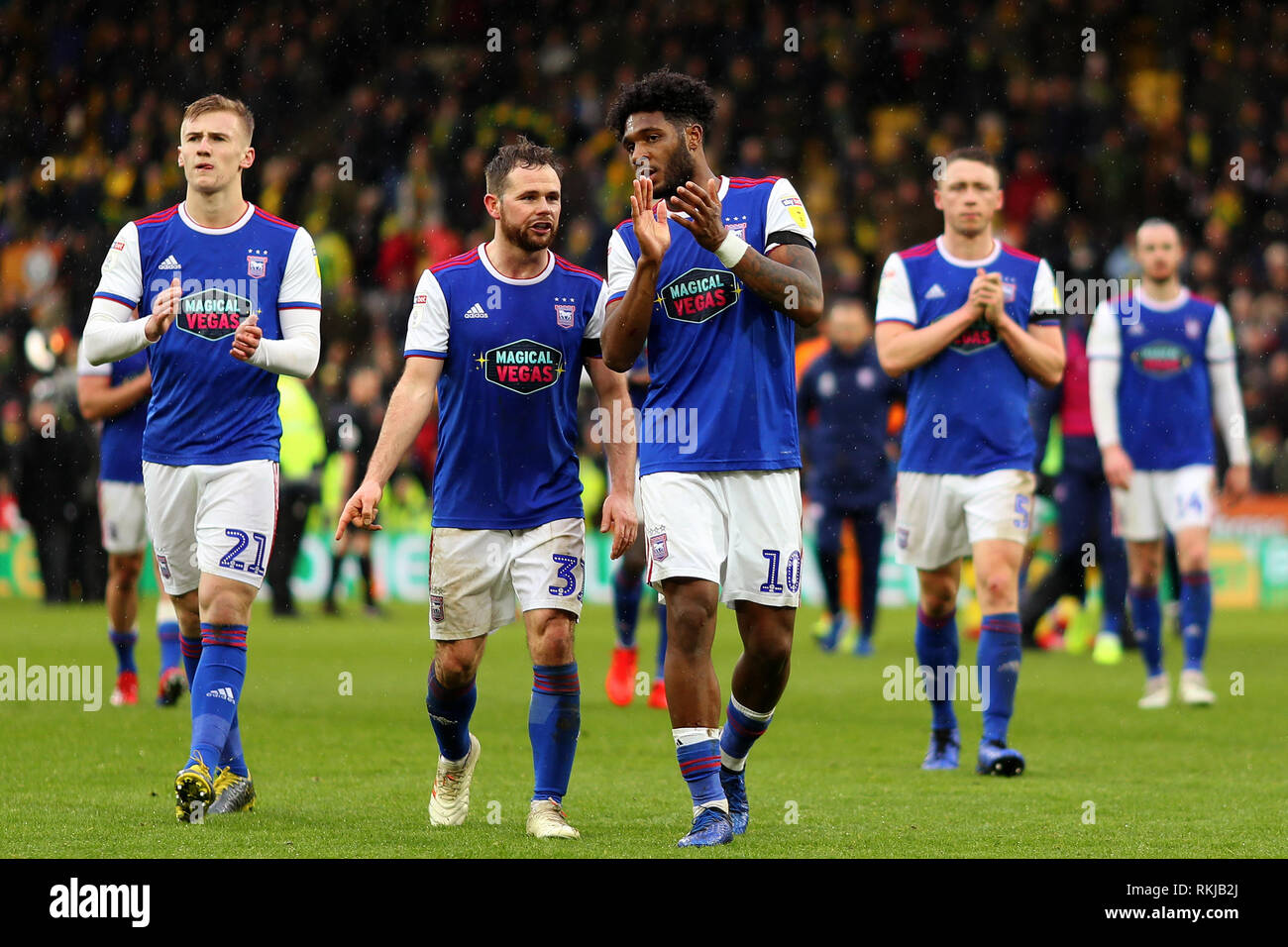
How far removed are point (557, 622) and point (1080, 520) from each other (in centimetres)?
761

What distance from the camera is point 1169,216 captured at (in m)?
22.7

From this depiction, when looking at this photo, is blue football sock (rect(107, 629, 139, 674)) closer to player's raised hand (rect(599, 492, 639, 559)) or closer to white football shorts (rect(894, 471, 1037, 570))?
white football shorts (rect(894, 471, 1037, 570))

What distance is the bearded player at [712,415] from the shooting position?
5.57 meters

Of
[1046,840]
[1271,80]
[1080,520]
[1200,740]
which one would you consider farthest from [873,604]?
[1271,80]

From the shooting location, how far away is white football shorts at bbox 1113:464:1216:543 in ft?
32.6

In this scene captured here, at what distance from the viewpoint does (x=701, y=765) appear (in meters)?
5.47

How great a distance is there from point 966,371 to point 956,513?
63cm

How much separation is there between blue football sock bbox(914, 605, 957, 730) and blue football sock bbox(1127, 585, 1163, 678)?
2745mm

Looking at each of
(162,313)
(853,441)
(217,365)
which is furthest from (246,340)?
(853,441)

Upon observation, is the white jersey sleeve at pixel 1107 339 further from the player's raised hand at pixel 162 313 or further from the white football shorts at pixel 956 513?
the player's raised hand at pixel 162 313

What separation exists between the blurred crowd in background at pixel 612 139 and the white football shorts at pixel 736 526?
14603 mm

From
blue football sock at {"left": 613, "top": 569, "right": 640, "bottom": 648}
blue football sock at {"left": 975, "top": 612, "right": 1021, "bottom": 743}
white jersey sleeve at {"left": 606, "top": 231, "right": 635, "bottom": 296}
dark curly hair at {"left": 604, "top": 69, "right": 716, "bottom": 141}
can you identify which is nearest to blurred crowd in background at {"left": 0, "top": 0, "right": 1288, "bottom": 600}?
blue football sock at {"left": 613, "top": 569, "right": 640, "bottom": 648}

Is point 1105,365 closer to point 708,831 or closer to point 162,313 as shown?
point 708,831

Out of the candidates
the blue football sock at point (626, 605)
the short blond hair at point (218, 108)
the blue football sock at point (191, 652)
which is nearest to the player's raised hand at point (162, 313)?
the short blond hair at point (218, 108)
